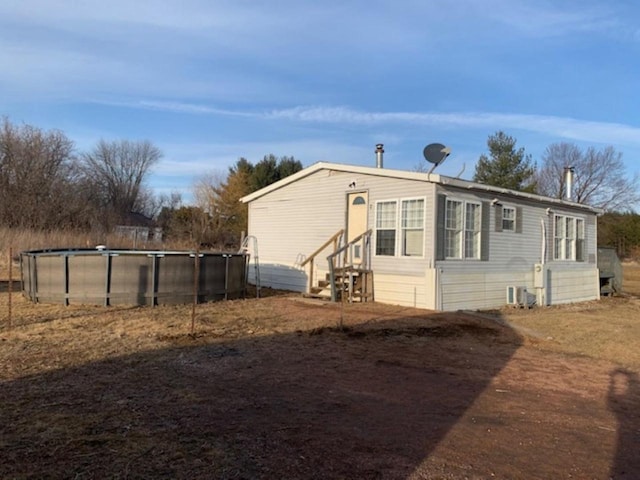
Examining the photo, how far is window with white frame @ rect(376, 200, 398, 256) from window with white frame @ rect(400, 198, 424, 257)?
0.89ft

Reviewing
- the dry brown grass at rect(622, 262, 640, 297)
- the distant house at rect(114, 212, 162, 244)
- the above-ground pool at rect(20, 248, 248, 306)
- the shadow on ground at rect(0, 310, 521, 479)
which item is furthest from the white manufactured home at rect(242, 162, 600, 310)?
the distant house at rect(114, 212, 162, 244)

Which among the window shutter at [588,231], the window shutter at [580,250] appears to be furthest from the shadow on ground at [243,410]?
the window shutter at [588,231]

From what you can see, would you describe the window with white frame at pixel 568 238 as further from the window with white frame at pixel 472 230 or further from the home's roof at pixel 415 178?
the window with white frame at pixel 472 230

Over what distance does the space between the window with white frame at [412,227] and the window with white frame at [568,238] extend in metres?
6.11

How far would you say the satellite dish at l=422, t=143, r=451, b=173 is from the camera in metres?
12.4

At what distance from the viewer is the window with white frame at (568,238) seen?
16344mm

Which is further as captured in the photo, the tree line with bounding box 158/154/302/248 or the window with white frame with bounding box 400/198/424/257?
the tree line with bounding box 158/154/302/248

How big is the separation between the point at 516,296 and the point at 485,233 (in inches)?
82.1

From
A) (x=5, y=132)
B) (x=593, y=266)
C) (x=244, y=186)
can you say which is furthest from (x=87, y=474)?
(x=244, y=186)

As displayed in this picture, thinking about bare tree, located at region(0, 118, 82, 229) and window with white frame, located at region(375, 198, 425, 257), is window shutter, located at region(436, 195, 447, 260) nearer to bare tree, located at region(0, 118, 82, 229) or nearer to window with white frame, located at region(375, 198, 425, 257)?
window with white frame, located at region(375, 198, 425, 257)

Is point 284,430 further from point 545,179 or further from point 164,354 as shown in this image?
point 545,179

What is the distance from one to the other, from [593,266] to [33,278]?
17.2 m

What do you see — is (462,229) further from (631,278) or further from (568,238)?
(631,278)

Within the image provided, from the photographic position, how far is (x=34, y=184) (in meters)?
30.2
